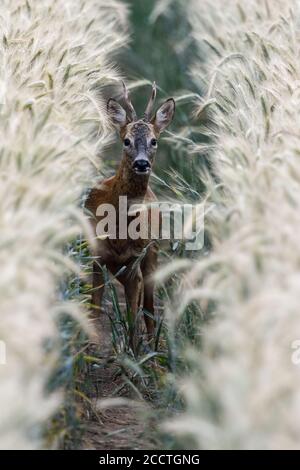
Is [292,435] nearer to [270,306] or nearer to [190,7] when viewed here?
[270,306]

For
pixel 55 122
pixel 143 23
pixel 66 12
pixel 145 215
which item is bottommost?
pixel 55 122

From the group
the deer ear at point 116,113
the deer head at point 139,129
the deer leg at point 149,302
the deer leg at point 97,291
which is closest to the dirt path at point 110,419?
the deer leg at point 97,291

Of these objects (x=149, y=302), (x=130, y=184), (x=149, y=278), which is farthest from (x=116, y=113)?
(x=149, y=302)

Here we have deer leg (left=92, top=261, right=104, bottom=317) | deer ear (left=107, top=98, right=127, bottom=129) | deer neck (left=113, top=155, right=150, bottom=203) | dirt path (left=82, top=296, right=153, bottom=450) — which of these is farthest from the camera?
deer ear (left=107, top=98, right=127, bottom=129)

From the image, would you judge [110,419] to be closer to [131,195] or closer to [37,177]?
[37,177]

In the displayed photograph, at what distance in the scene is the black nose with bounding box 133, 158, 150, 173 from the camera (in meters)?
8.23

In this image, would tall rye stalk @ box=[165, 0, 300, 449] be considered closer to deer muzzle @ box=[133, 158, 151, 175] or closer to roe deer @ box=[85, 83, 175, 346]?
deer muzzle @ box=[133, 158, 151, 175]

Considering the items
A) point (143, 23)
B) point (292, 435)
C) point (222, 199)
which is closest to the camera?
point (292, 435)

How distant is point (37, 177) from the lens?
5.41 meters

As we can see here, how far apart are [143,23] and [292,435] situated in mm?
11677

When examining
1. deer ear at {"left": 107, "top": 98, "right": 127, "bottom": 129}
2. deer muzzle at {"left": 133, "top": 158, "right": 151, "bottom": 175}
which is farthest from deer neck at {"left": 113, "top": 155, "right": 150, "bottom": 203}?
deer ear at {"left": 107, "top": 98, "right": 127, "bottom": 129}

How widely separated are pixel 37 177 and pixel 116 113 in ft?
11.5
